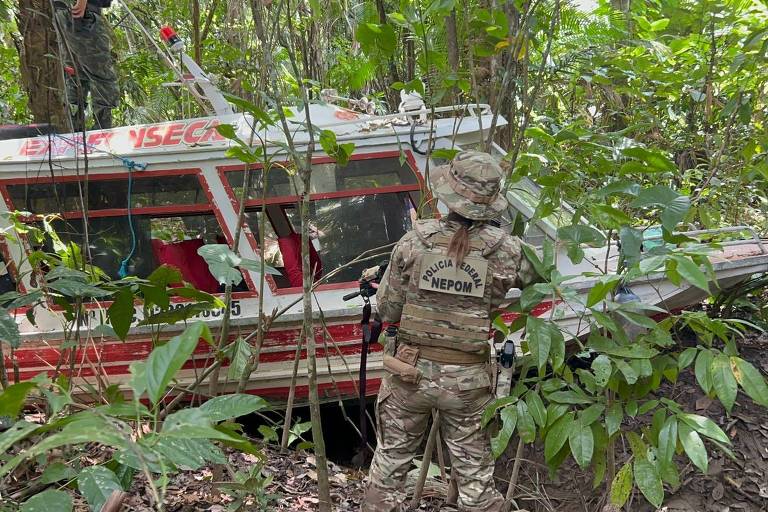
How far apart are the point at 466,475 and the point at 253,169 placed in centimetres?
258

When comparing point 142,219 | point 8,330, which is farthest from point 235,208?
point 8,330

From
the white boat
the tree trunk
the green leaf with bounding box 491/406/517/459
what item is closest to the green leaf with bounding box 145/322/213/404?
the green leaf with bounding box 491/406/517/459

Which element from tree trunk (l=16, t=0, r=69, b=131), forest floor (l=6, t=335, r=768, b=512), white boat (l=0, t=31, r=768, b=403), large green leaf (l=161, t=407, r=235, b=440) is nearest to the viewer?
large green leaf (l=161, t=407, r=235, b=440)

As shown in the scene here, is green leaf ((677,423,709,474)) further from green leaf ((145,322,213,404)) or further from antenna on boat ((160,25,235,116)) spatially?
antenna on boat ((160,25,235,116))

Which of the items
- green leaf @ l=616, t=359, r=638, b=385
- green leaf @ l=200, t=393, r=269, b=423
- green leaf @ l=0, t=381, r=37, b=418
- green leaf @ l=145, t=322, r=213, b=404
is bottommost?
green leaf @ l=616, t=359, r=638, b=385

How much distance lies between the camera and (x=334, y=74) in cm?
925

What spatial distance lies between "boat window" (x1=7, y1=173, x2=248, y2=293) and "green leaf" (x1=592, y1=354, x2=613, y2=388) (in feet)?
9.75

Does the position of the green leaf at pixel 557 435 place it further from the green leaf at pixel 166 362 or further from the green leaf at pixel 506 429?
the green leaf at pixel 166 362

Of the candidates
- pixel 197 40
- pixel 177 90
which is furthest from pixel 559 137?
pixel 177 90

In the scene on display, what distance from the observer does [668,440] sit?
7.83 ft

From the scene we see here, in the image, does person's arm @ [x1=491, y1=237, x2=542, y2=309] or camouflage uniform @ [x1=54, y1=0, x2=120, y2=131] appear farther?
camouflage uniform @ [x1=54, y1=0, x2=120, y2=131]

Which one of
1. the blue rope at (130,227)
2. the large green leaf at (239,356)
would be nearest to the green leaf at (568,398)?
the large green leaf at (239,356)

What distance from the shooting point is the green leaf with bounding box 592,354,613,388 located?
2.50 meters

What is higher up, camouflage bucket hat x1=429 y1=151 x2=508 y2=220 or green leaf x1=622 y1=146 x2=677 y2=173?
green leaf x1=622 y1=146 x2=677 y2=173
